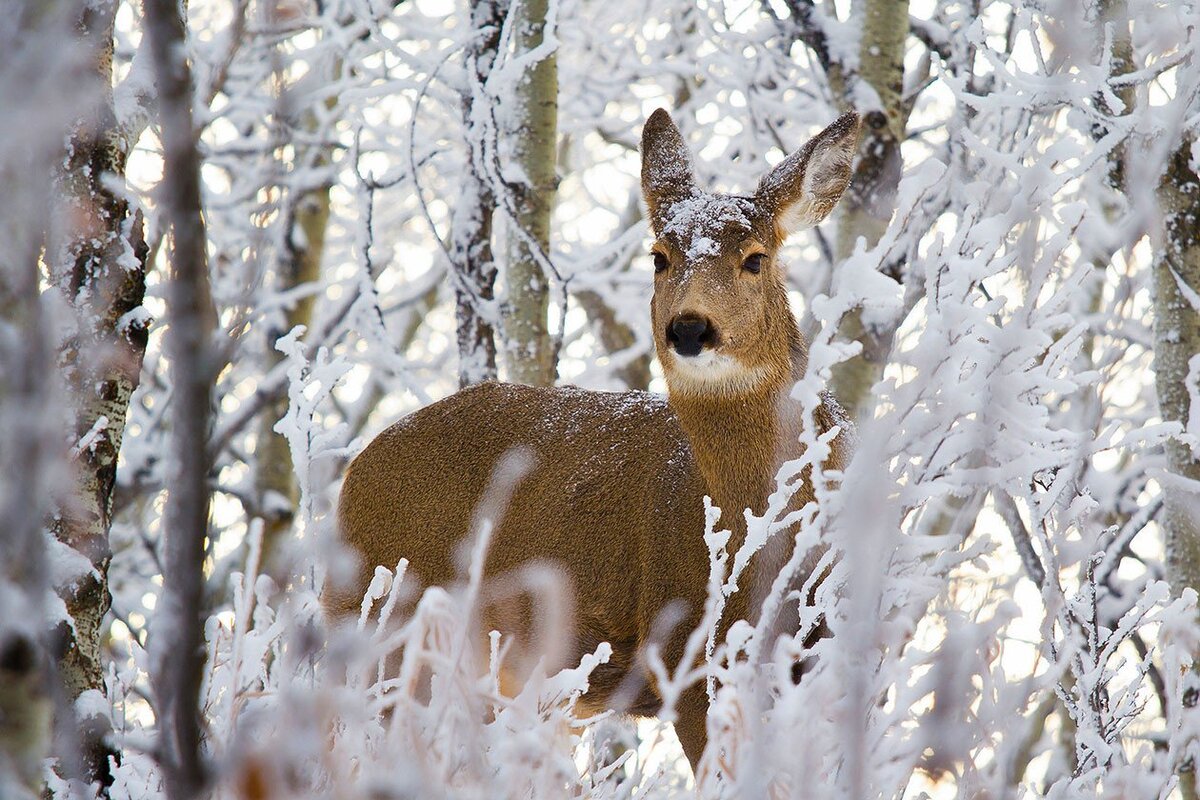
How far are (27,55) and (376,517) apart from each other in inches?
155

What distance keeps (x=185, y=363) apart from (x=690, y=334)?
3.17 meters

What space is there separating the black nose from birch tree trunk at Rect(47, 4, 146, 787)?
163 centimetres

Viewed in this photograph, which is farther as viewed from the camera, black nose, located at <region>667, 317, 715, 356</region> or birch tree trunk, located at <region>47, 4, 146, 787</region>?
black nose, located at <region>667, 317, 715, 356</region>

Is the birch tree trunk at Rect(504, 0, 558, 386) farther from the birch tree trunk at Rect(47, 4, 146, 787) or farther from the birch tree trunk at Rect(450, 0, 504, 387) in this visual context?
the birch tree trunk at Rect(47, 4, 146, 787)

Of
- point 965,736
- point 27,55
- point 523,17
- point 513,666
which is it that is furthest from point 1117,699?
point 523,17

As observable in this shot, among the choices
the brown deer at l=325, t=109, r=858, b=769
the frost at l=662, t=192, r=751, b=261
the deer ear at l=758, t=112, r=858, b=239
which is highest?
the deer ear at l=758, t=112, r=858, b=239

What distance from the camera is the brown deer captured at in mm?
4418

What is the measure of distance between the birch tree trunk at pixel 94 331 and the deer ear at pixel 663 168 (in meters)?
2.03

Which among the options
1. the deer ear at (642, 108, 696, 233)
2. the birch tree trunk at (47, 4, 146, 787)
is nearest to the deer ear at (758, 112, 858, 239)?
the deer ear at (642, 108, 696, 233)

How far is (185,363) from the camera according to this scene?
4.21ft

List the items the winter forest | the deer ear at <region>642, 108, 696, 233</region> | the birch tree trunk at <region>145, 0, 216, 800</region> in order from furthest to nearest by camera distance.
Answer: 1. the deer ear at <region>642, 108, 696, 233</region>
2. the winter forest
3. the birch tree trunk at <region>145, 0, 216, 800</region>

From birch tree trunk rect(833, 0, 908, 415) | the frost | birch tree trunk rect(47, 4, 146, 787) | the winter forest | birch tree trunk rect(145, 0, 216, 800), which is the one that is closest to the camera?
birch tree trunk rect(145, 0, 216, 800)

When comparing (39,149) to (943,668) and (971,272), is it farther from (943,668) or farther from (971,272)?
→ (971,272)

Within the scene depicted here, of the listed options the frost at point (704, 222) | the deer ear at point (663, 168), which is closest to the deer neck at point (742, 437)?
the frost at point (704, 222)
